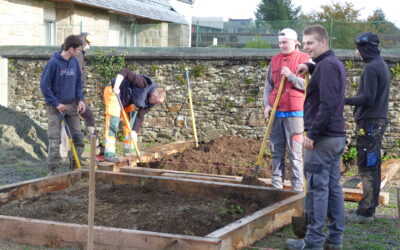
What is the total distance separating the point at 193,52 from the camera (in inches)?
447

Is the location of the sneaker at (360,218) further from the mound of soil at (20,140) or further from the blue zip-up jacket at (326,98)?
the mound of soil at (20,140)

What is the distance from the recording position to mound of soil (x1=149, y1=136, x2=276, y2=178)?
8312mm

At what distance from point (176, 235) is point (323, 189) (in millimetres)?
1237

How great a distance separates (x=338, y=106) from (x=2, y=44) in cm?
1094

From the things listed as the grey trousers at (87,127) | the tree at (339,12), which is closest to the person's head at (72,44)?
the grey trousers at (87,127)

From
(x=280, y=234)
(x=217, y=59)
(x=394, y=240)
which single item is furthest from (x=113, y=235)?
(x=217, y=59)

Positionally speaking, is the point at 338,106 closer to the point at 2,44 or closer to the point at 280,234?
the point at 280,234

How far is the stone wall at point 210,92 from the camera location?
10656 mm

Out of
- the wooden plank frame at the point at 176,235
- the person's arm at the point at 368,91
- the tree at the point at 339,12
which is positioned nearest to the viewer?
the wooden plank frame at the point at 176,235

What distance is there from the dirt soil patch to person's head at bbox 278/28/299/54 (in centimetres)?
184

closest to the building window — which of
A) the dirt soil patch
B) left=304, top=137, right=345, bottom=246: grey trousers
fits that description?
the dirt soil patch

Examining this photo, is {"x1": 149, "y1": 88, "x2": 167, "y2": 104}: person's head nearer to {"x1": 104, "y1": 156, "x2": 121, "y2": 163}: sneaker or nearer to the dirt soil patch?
{"x1": 104, "y1": 156, "x2": 121, "y2": 163}: sneaker

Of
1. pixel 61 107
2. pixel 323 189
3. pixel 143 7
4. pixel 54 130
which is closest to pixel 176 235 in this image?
pixel 323 189

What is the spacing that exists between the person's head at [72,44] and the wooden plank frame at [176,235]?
2.06 m
